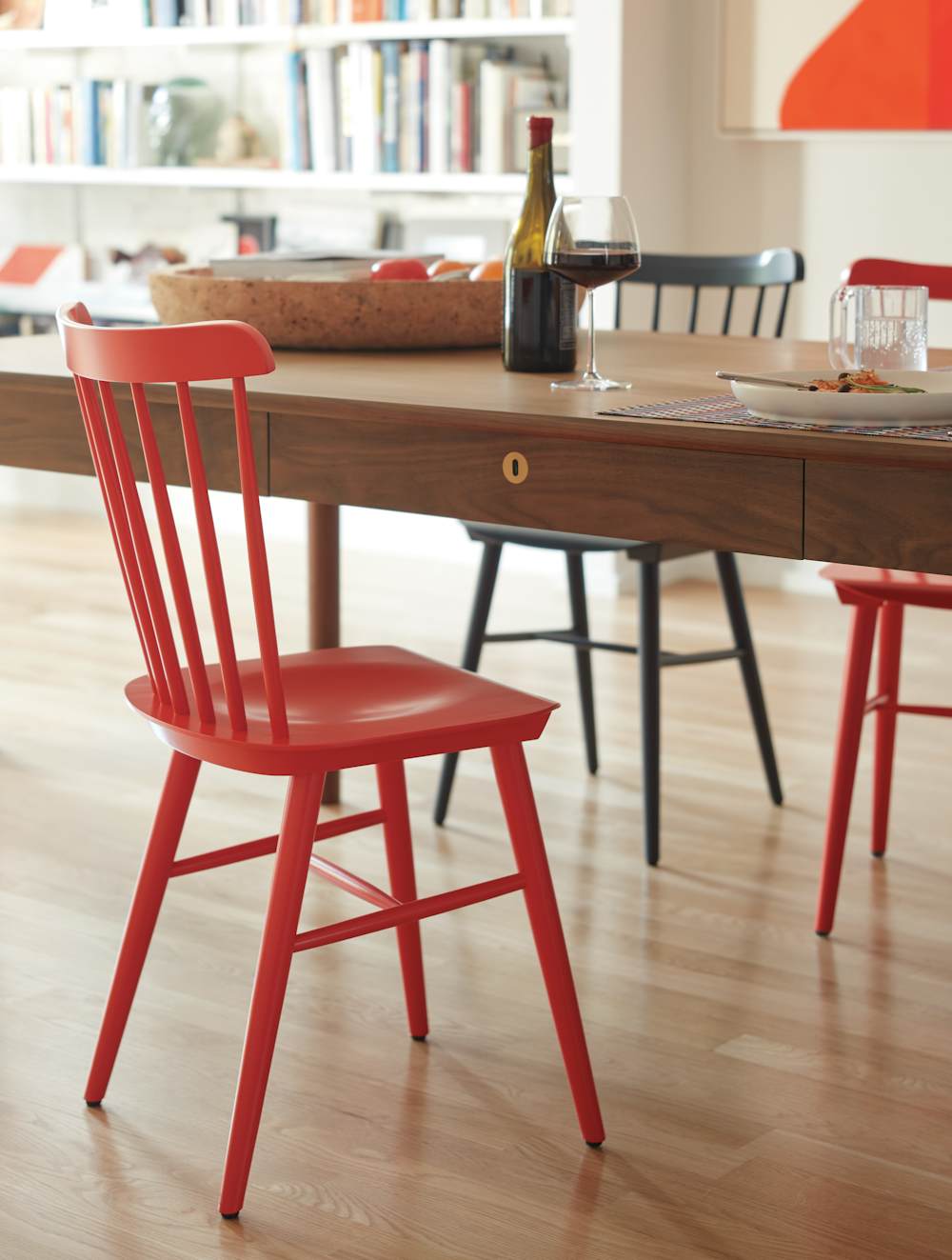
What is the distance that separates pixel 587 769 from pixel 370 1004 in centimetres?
98

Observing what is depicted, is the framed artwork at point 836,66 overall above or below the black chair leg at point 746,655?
above

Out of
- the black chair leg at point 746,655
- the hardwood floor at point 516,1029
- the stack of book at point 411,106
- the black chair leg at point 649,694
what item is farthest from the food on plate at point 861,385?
the stack of book at point 411,106

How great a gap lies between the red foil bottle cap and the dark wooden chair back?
904mm

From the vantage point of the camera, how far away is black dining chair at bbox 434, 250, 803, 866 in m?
2.54

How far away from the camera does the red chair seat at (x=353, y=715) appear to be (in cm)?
160

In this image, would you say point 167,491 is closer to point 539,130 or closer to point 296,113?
point 539,130

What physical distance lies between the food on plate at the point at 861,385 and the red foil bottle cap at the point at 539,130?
0.44 meters

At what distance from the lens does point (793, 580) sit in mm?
4457

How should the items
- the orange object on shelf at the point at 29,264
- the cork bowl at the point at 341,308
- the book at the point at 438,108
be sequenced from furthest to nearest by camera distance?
the orange object on shelf at the point at 29,264 < the book at the point at 438,108 < the cork bowl at the point at 341,308

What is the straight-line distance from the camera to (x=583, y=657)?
2914 millimetres

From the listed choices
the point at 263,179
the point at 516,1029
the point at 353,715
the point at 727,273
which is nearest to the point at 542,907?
the point at 353,715

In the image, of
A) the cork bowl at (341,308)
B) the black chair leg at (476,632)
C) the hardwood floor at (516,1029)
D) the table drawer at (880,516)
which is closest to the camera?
the table drawer at (880,516)

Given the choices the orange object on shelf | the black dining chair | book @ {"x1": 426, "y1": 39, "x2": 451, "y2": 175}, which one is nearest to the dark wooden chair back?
the black dining chair

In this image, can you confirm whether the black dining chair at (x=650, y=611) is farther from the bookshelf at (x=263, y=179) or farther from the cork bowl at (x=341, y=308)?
the bookshelf at (x=263, y=179)
